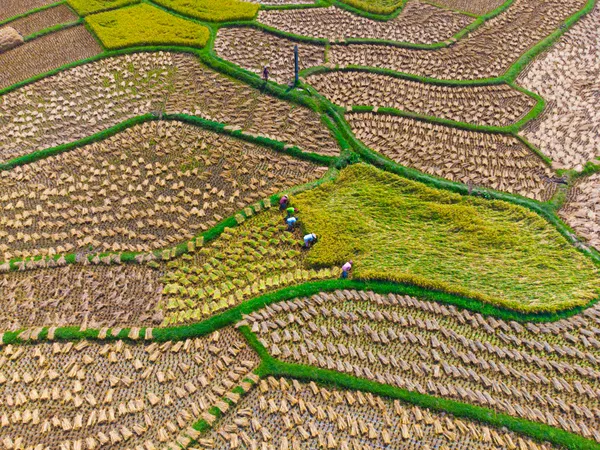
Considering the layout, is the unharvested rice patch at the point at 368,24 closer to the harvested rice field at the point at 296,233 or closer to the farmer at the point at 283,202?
the harvested rice field at the point at 296,233

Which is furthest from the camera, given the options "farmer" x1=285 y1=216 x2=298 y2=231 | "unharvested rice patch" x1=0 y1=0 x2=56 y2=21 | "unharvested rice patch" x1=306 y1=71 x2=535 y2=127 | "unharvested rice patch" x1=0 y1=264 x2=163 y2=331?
"unharvested rice patch" x1=0 y1=0 x2=56 y2=21

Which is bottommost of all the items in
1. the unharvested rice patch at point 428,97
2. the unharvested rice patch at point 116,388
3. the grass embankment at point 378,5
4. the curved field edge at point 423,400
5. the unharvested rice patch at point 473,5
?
the unharvested rice patch at point 116,388

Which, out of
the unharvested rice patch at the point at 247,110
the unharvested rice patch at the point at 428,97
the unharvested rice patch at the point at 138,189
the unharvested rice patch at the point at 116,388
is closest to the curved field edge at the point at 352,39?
the unharvested rice patch at the point at 428,97

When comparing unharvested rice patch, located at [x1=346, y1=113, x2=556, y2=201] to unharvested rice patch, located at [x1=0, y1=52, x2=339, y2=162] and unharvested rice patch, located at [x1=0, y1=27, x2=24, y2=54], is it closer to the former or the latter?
unharvested rice patch, located at [x1=0, y1=52, x2=339, y2=162]

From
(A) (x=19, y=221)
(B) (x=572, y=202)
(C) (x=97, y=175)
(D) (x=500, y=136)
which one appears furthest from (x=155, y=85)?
(B) (x=572, y=202)

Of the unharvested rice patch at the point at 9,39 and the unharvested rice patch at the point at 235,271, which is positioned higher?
the unharvested rice patch at the point at 9,39

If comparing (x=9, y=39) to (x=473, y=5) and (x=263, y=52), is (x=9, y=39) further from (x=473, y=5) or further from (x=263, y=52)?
(x=473, y=5)

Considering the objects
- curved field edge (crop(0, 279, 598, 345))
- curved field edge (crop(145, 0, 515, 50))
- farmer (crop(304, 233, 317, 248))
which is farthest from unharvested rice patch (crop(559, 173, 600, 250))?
curved field edge (crop(145, 0, 515, 50))

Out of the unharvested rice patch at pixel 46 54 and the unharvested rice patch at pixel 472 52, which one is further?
the unharvested rice patch at pixel 472 52
